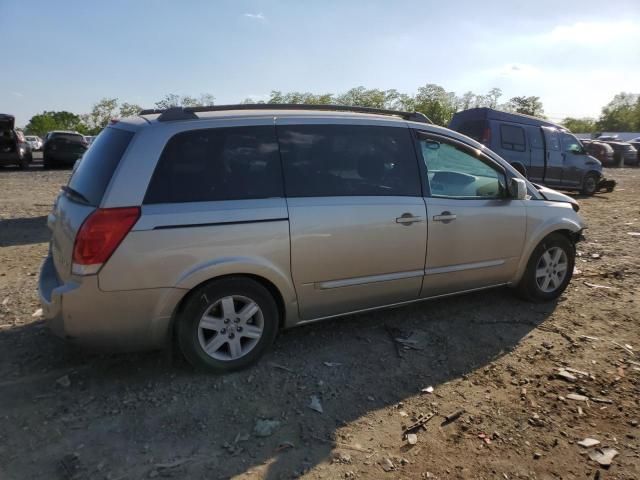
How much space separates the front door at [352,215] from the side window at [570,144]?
1101 cm

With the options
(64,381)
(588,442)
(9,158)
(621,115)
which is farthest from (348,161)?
(621,115)

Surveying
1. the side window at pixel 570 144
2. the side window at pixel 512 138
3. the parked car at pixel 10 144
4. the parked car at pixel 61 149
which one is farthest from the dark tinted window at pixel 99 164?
the parked car at pixel 61 149

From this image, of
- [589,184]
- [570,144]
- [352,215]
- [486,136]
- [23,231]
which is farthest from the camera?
[589,184]

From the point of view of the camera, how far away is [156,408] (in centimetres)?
311

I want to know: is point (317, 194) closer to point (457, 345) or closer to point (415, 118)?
point (415, 118)

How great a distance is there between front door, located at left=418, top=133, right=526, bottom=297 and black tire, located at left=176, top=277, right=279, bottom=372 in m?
1.44

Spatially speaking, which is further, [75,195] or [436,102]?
[436,102]

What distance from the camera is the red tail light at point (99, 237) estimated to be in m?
2.97

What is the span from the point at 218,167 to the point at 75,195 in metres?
1.02

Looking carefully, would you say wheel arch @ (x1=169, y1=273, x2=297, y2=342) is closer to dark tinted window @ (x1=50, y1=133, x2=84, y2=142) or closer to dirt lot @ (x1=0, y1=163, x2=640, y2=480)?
dirt lot @ (x1=0, y1=163, x2=640, y2=480)

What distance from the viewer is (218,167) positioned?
3.35 meters

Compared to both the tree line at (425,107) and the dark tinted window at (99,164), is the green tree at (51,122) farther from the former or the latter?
the dark tinted window at (99,164)

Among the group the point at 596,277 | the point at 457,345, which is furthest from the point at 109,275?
the point at 596,277

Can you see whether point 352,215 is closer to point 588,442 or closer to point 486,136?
point 588,442
